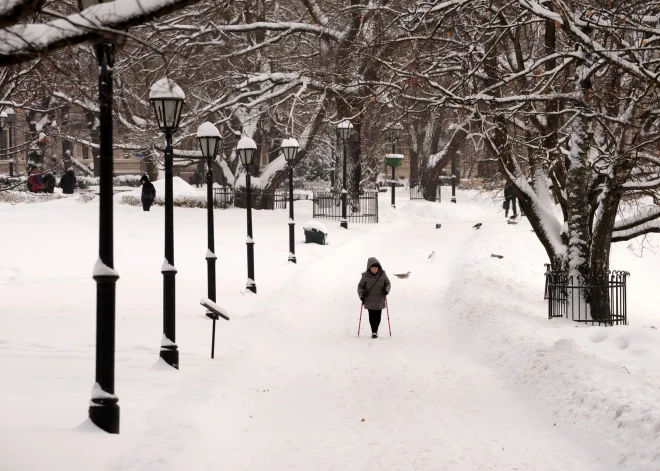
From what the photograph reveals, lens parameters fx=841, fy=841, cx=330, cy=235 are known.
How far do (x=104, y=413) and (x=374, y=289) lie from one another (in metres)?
8.61

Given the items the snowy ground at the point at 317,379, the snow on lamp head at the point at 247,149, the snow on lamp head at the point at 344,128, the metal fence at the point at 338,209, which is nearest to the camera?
the snowy ground at the point at 317,379

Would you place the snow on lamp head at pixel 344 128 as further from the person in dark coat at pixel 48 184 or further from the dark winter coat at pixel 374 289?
the dark winter coat at pixel 374 289

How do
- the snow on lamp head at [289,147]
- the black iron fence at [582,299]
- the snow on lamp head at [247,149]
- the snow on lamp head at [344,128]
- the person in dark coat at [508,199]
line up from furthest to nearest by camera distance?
the person in dark coat at [508,199] → the snow on lamp head at [344,128] → the snow on lamp head at [289,147] → the snow on lamp head at [247,149] → the black iron fence at [582,299]

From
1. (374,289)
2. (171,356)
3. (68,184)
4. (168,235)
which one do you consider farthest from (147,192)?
(171,356)

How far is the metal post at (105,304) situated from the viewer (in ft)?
24.4

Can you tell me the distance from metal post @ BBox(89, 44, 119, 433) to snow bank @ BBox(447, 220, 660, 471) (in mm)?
4652

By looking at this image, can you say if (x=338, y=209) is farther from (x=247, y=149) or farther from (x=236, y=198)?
(x=247, y=149)

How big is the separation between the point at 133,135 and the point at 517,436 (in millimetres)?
26419

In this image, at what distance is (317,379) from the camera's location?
1169 cm

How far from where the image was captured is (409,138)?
6519 centimetres

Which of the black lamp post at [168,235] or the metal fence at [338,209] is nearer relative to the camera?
the black lamp post at [168,235]

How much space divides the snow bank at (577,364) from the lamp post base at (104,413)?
459 cm

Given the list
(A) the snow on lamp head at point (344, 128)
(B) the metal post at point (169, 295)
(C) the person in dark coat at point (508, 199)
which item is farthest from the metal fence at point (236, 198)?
(B) the metal post at point (169, 295)

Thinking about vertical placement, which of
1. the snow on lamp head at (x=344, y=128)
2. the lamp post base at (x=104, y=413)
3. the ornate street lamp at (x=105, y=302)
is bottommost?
the lamp post base at (x=104, y=413)
